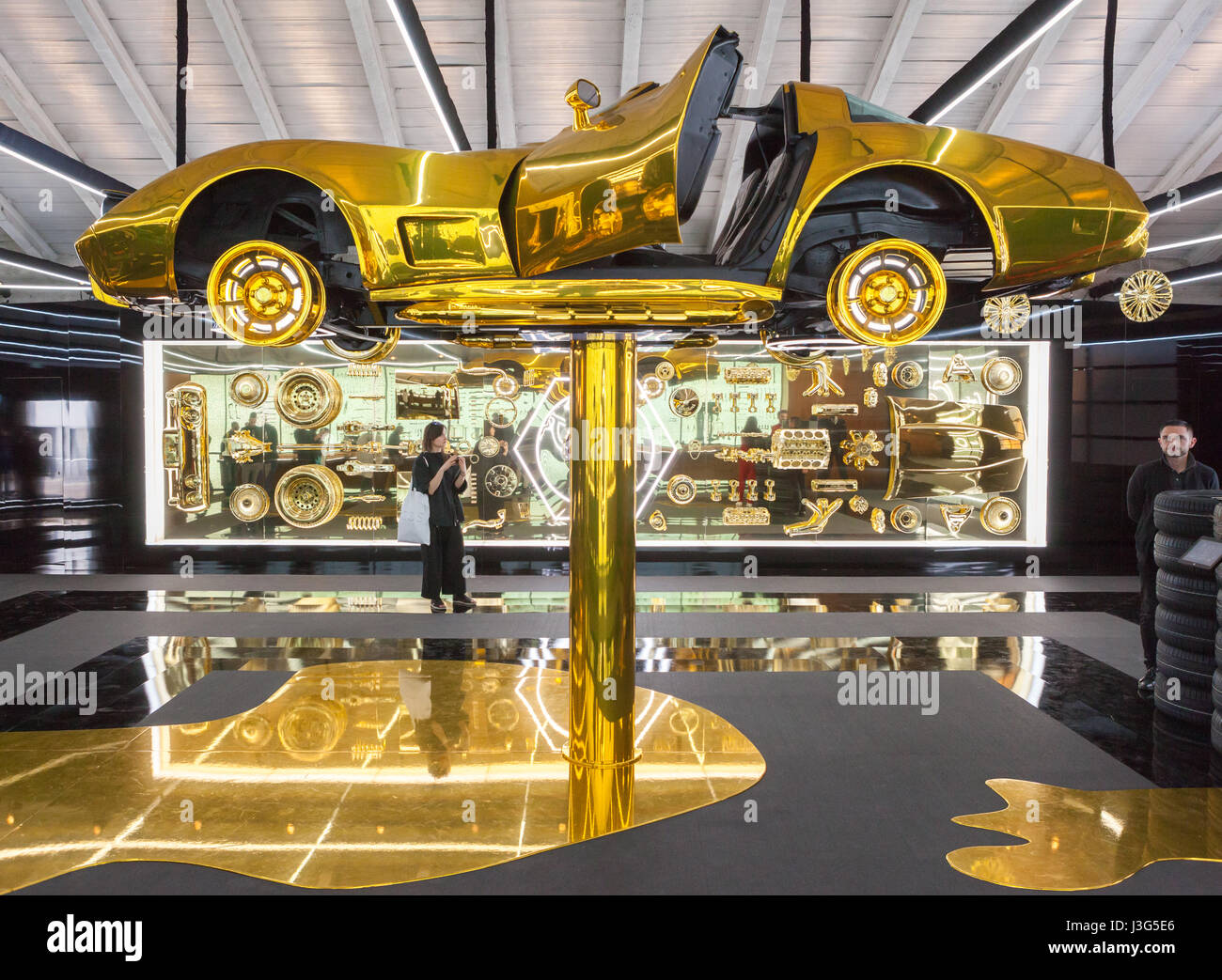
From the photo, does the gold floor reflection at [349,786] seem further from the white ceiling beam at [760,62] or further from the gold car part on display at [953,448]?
the gold car part on display at [953,448]

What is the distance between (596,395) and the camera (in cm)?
316

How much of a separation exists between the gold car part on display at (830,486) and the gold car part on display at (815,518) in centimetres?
10

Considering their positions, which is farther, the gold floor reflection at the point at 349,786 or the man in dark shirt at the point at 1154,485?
the man in dark shirt at the point at 1154,485

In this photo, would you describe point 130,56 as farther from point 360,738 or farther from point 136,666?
point 360,738

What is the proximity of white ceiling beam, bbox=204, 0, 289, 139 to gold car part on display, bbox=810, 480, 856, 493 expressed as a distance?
667 centimetres

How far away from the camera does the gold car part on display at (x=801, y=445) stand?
29.3ft

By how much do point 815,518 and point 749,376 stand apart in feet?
6.00

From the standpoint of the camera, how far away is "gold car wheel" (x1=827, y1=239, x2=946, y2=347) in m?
2.44

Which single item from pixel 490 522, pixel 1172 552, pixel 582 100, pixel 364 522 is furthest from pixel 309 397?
pixel 1172 552

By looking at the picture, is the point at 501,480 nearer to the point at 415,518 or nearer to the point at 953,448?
the point at 415,518

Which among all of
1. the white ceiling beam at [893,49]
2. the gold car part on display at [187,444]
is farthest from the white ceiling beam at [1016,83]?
the gold car part on display at [187,444]

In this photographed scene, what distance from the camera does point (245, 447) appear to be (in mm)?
8930

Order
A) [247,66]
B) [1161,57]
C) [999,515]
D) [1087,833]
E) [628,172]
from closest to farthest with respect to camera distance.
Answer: [628,172] < [1087,833] < [1161,57] < [247,66] < [999,515]
